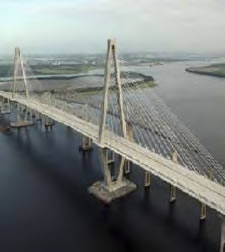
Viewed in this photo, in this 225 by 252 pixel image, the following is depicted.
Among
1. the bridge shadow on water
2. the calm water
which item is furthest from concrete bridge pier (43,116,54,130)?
the bridge shadow on water

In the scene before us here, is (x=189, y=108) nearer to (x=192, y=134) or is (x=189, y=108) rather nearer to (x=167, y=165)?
(x=192, y=134)

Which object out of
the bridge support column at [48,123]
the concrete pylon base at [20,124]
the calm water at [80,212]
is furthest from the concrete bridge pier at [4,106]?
the calm water at [80,212]

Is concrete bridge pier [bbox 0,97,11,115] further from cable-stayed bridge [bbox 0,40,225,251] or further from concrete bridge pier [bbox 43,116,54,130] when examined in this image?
concrete bridge pier [bbox 43,116,54,130]

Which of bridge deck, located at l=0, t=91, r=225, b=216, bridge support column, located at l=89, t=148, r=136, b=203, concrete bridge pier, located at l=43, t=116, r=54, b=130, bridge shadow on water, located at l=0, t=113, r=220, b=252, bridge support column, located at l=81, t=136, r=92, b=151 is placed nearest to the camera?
bridge deck, located at l=0, t=91, r=225, b=216

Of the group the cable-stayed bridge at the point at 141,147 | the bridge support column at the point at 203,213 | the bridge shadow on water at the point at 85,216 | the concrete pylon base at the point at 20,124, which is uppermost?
the cable-stayed bridge at the point at 141,147

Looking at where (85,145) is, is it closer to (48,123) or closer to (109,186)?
(109,186)

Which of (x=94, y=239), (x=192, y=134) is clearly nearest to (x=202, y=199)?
(x=94, y=239)

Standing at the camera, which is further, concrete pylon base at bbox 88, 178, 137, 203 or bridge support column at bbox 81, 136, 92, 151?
bridge support column at bbox 81, 136, 92, 151

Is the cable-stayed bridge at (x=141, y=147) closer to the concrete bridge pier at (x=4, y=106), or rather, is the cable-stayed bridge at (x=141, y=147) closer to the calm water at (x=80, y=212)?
the calm water at (x=80, y=212)

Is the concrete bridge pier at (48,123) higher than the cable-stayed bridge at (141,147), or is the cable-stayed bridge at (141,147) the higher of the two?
the cable-stayed bridge at (141,147)

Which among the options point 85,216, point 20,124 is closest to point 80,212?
point 85,216
